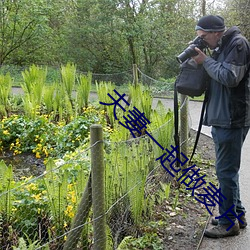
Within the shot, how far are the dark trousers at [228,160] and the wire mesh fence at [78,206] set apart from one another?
0.68 m

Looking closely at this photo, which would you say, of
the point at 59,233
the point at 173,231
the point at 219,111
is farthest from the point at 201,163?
the point at 59,233

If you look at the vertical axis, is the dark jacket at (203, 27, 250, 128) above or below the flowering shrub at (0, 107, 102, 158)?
above

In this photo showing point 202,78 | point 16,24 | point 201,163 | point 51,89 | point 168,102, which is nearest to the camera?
point 202,78

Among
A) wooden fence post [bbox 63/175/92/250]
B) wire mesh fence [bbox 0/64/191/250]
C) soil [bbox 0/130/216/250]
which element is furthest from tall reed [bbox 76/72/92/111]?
wooden fence post [bbox 63/175/92/250]

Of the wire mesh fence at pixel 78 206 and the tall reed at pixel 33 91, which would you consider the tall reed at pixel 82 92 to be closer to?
the tall reed at pixel 33 91

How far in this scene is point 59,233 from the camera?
9.72 feet

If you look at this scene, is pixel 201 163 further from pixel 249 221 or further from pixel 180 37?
pixel 180 37

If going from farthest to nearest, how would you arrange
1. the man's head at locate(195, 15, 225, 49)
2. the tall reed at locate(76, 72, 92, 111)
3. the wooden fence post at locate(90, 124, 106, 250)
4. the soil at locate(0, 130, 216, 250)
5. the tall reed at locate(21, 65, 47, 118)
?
1. the tall reed at locate(76, 72, 92, 111)
2. the tall reed at locate(21, 65, 47, 118)
3. the soil at locate(0, 130, 216, 250)
4. the man's head at locate(195, 15, 225, 49)
5. the wooden fence post at locate(90, 124, 106, 250)

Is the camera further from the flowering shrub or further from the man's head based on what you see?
the flowering shrub

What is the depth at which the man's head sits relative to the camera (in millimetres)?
3020

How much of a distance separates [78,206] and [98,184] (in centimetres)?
26

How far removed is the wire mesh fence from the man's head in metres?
1.18

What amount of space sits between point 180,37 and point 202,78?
1442 cm

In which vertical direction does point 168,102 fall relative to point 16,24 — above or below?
below
